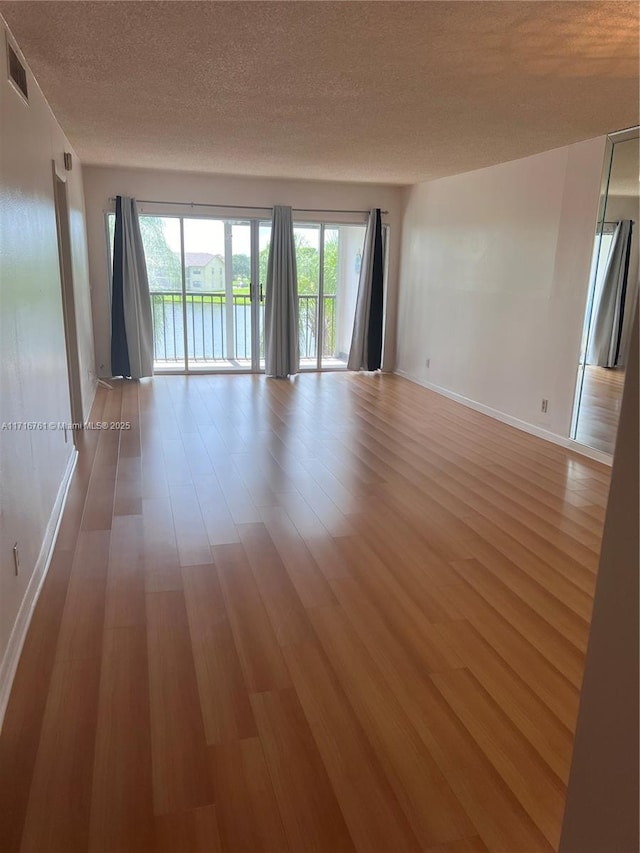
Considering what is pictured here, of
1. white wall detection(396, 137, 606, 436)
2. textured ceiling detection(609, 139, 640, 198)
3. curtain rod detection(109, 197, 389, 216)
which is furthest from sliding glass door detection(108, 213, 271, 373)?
textured ceiling detection(609, 139, 640, 198)

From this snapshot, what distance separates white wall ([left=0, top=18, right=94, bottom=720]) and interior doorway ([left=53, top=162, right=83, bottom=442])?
63cm

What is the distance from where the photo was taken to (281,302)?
7375 millimetres

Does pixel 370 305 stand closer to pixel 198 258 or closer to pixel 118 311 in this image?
pixel 198 258

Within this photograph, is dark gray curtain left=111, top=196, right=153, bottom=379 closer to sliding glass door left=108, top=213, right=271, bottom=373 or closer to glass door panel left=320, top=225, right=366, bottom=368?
sliding glass door left=108, top=213, right=271, bottom=373

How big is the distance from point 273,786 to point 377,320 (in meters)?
A: 6.70

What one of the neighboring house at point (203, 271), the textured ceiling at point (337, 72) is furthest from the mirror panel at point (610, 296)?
the neighboring house at point (203, 271)

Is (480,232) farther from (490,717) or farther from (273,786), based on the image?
(273,786)

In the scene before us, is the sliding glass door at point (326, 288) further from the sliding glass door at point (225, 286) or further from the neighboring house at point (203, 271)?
the neighboring house at point (203, 271)

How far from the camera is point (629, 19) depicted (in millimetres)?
2271

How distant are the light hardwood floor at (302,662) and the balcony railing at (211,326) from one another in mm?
3922

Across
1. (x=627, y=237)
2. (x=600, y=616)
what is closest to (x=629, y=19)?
(x=627, y=237)

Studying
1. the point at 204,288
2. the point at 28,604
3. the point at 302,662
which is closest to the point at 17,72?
the point at 28,604

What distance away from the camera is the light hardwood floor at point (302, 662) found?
152 cm

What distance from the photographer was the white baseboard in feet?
6.13
